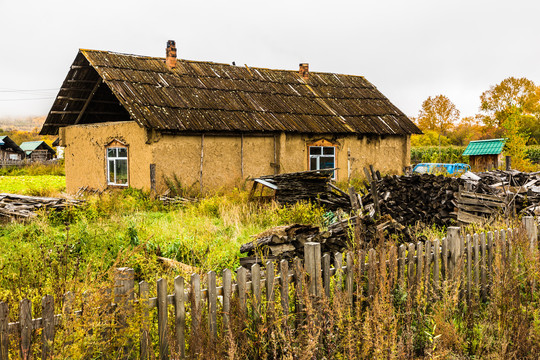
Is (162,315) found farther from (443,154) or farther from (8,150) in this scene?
(8,150)

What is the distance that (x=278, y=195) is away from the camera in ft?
42.0

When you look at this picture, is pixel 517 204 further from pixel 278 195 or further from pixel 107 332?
pixel 107 332

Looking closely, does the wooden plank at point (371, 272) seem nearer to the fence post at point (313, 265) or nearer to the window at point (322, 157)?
the fence post at point (313, 265)

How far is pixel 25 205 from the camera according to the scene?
38.4 ft

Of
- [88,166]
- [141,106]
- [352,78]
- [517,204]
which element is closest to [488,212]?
[517,204]

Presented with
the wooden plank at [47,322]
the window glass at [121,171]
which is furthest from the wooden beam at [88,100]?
the wooden plank at [47,322]

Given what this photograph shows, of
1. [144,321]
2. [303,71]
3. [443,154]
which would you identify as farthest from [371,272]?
[443,154]

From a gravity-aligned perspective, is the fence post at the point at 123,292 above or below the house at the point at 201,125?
below

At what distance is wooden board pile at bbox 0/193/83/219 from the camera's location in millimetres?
10984

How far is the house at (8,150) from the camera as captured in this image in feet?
199

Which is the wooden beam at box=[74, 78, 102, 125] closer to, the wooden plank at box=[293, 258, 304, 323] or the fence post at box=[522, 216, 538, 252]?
the fence post at box=[522, 216, 538, 252]

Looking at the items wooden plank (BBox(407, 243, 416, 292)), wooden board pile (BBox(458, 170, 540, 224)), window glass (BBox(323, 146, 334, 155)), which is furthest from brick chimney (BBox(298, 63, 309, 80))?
wooden plank (BBox(407, 243, 416, 292))

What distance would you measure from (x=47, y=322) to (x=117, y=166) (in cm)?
1477

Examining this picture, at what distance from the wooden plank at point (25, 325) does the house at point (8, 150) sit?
64225 mm
